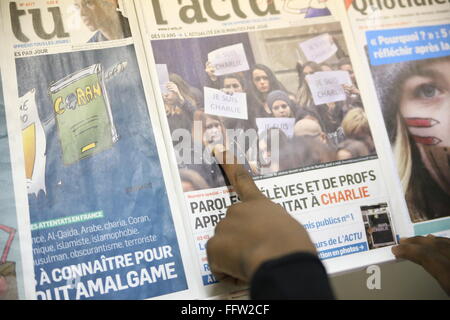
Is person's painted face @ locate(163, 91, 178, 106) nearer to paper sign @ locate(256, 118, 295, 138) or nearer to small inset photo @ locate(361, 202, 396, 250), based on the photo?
paper sign @ locate(256, 118, 295, 138)

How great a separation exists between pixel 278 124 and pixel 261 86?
93 millimetres

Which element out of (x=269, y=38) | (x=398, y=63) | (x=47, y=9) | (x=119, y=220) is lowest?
(x=119, y=220)

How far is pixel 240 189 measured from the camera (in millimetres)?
972

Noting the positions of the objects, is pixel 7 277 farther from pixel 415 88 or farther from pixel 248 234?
pixel 415 88

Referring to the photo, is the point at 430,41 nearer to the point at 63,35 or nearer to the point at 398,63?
the point at 398,63

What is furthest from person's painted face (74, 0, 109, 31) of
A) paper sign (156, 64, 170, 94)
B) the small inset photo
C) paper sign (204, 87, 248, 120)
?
the small inset photo

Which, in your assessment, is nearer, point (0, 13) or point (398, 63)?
point (0, 13)

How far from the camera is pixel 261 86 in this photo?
3.57 feet

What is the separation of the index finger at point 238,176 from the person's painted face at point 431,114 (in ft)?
1.44

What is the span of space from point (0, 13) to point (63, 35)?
0.13 meters

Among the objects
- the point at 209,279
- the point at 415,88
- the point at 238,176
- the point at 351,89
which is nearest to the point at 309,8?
the point at 351,89

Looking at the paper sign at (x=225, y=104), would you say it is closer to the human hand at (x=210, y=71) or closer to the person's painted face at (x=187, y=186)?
the human hand at (x=210, y=71)

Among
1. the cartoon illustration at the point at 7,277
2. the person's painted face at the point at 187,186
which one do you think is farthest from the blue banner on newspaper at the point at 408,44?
the cartoon illustration at the point at 7,277

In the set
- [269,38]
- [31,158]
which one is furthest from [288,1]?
[31,158]
